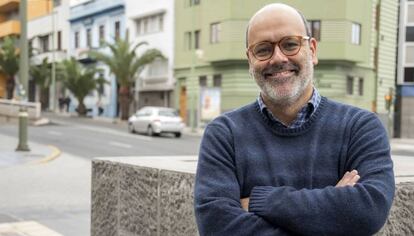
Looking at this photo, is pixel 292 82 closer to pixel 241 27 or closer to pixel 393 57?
pixel 241 27

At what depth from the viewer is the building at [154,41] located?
39.3m

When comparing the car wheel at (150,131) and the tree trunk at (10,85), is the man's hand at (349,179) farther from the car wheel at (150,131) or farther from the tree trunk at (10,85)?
the tree trunk at (10,85)

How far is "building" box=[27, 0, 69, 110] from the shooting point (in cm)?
5249

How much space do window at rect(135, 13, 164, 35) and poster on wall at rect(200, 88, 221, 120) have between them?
9548 millimetres

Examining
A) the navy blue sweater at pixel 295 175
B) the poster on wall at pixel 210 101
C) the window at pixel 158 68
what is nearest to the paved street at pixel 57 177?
the navy blue sweater at pixel 295 175

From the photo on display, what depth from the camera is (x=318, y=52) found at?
3086 cm

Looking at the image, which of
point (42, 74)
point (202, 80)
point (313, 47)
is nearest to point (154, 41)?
point (202, 80)

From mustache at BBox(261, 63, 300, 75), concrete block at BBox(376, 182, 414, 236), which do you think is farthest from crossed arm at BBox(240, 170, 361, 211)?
concrete block at BBox(376, 182, 414, 236)

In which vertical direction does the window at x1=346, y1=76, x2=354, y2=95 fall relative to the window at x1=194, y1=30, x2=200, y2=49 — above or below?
below

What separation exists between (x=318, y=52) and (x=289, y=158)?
2939 cm

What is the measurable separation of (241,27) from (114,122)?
10.6m

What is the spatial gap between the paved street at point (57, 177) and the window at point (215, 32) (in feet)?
41.2

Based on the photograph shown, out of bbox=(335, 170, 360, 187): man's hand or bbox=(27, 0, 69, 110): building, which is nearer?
bbox=(335, 170, 360, 187): man's hand

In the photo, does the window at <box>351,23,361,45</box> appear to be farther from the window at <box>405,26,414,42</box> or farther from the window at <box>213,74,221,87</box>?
the window at <box>213,74,221,87</box>
